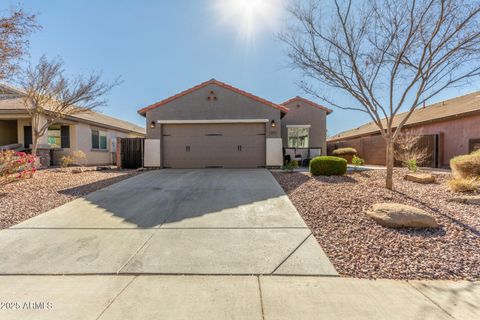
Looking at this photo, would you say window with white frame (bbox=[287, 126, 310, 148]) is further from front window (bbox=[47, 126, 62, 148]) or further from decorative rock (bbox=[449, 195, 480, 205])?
front window (bbox=[47, 126, 62, 148])

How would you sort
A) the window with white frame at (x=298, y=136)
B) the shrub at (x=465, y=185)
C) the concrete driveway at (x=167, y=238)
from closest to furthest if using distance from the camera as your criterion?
the concrete driveway at (x=167, y=238) → the shrub at (x=465, y=185) → the window with white frame at (x=298, y=136)

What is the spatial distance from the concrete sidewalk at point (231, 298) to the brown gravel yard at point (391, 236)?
0.25 metres

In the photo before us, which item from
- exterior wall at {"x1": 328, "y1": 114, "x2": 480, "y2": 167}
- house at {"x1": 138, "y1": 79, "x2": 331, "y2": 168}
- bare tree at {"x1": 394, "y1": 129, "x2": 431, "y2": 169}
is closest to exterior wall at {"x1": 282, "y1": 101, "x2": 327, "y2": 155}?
exterior wall at {"x1": 328, "y1": 114, "x2": 480, "y2": 167}

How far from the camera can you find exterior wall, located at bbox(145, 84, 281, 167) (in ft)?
38.7

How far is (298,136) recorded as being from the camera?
17312mm

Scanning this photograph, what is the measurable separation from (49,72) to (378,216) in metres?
14.2

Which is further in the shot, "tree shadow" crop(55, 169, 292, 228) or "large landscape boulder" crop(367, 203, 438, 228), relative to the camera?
"tree shadow" crop(55, 169, 292, 228)

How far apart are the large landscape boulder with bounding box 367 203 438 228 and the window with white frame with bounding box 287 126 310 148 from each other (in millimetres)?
13077

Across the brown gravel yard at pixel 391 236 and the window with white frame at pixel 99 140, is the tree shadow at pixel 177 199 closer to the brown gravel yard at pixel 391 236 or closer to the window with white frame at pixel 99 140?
the brown gravel yard at pixel 391 236

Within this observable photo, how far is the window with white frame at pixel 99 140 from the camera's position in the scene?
16859 millimetres

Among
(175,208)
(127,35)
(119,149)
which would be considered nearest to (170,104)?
(119,149)

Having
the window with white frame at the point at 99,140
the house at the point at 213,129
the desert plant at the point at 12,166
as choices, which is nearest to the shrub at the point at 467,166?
the house at the point at 213,129

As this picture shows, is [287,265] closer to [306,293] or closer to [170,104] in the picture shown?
[306,293]

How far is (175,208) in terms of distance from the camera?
17.6ft
